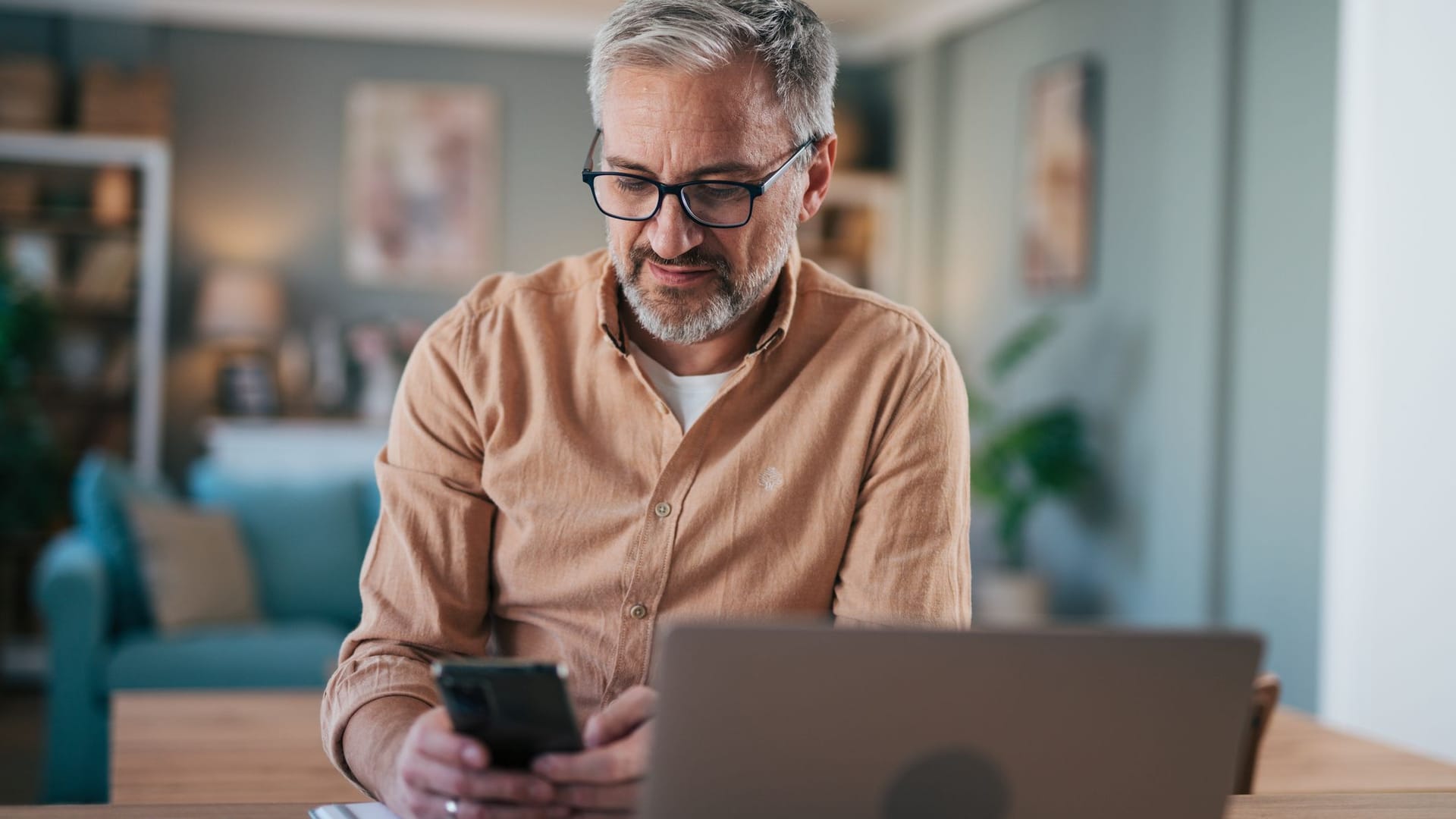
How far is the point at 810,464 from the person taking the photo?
1417 mm

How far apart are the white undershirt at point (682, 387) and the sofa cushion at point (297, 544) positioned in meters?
2.94

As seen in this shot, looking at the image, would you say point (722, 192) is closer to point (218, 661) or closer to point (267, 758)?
point (267, 758)

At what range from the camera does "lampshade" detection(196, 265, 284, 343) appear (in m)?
6.00

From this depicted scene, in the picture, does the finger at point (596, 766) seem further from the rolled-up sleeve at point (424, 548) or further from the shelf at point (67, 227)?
the shelf at point (67, 227)

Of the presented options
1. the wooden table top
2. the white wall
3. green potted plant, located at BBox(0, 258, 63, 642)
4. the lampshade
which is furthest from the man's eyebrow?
the lampshade

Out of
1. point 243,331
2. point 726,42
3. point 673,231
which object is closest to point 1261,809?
point 673,231

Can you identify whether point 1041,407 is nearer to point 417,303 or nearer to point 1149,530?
point 1149,530

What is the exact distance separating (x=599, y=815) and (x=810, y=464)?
52 centimetres

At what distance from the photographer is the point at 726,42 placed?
1362 millimetres

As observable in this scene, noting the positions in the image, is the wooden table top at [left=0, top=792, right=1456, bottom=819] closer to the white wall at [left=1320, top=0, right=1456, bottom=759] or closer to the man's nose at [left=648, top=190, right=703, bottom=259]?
the man's nose at [left=648, top=190, right=703, bottom=259]

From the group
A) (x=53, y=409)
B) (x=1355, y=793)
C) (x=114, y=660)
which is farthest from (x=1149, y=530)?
(x=53, y=409)

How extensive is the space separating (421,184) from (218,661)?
11.3ft

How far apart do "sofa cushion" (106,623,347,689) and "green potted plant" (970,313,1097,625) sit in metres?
2.40

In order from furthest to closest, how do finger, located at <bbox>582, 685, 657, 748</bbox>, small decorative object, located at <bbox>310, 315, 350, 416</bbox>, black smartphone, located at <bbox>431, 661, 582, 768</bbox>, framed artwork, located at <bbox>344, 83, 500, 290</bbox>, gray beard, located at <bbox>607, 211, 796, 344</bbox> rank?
framed artwork, located at <bbox>344, 83, 500, 290</bbox> → small decorative object, located at <bbox>310, 315, 350, 416</bbox> → gray beard, located at <bbox>607, 211, 796, 344</bbox> → finger, located at <bbox>582, 685, 657, 748</bbox> → black smartphone, located at <bbox>431, 661, 582, 768</bbox>
